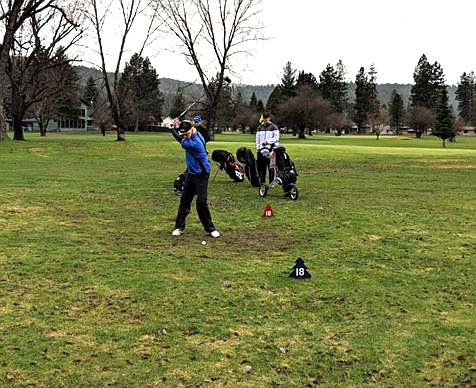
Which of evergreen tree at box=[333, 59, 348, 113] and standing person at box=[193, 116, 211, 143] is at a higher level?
evergreen tree at box=[333, 59, 348, 113]

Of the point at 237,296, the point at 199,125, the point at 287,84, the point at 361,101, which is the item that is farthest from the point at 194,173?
the point at 361,101

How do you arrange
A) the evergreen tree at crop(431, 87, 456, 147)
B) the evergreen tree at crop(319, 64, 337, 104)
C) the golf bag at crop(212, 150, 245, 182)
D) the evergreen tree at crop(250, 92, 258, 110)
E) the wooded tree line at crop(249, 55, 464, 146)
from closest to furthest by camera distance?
the golf bag at crop(212, 150, 245, 182)
the evergreen tree at crop(431, 87, 456, 147)
the wooded tree line at crop(249, 55, 464, 146)
the evergreen tree at crop(319, 64, 337, 104)
the evergreen tree at crop(250, 92, 258, 110)

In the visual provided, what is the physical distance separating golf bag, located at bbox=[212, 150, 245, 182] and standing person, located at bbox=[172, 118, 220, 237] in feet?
24.0

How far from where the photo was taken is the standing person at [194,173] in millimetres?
9453

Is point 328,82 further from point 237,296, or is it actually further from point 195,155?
point 237,296

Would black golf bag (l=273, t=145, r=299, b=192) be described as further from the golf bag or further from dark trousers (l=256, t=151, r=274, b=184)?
the golf bag

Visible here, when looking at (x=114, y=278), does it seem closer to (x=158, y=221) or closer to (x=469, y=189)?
(x=158, y=221)

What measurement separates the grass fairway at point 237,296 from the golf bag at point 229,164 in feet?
13.6

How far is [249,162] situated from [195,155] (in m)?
6.76

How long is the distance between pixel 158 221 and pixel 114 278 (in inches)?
166

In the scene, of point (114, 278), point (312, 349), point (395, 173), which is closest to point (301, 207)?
point (114, 278)

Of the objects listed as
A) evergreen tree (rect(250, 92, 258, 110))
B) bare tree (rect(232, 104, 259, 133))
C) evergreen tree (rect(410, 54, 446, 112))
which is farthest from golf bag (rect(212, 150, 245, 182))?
evergreen tree (rect(250, 92, 258, 110))

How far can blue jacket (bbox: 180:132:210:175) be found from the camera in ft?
31.0

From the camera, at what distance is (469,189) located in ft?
57.0
